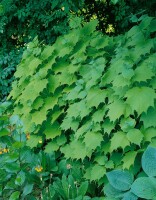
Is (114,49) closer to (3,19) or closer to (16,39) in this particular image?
(3,19)

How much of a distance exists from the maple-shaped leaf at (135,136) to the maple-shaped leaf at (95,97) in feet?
1.37

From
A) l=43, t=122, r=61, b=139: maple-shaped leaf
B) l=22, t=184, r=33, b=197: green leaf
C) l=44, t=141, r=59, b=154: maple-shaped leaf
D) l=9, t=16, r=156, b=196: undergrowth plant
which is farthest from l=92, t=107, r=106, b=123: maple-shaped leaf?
l=22, t=184, r=33, b=197: green leaf

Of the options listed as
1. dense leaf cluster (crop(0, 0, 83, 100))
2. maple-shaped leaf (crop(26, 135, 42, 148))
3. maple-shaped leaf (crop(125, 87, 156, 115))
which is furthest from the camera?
dense leaf cluster (crop(0, 0, 83, 100))

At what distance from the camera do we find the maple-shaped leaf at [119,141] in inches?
117

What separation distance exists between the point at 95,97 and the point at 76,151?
564mm

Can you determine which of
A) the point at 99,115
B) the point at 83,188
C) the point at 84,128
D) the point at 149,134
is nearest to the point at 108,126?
the point at 99,115

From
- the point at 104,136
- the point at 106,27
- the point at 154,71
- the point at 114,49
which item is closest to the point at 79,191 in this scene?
the point at 104,136

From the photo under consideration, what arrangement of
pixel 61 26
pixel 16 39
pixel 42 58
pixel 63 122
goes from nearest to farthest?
pixel 63 122 → pixel 42 58 → pixel 61 26 → pixel 16 39

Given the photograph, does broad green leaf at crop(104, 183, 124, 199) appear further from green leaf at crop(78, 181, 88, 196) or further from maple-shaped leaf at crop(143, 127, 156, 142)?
green leaf at crop(78, 181, 88, 196)

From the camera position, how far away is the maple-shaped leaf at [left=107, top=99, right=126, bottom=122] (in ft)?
9.88

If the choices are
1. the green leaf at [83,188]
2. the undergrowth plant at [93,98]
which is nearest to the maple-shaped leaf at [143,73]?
the undergrowth plant at [93,98]

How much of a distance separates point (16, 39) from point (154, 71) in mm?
6484

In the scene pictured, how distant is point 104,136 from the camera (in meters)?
3.28

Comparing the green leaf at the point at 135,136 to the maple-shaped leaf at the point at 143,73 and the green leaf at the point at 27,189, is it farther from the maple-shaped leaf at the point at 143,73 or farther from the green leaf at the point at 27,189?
the green leaf at the point at 27,189
